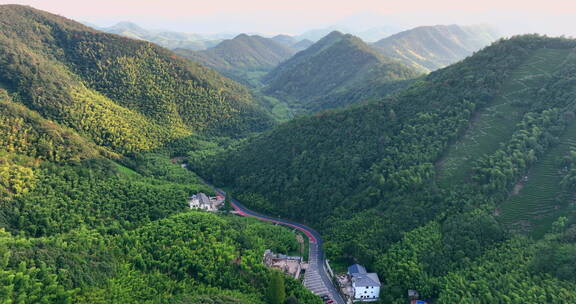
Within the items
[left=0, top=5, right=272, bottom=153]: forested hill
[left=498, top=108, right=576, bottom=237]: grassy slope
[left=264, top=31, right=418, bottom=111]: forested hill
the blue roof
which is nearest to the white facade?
the blue roof

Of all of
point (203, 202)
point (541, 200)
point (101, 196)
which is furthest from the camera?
point (203, 202)

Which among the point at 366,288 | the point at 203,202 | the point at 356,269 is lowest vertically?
the point at 366,288

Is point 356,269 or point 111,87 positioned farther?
point 111,87

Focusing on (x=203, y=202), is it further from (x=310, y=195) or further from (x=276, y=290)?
(x=276, y=290)

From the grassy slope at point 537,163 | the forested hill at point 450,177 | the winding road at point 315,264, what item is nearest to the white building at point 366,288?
the forested hill at point 450,177

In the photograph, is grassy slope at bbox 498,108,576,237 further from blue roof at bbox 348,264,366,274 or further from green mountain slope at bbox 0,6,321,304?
green mountain slope at bbox 0,6,321,304

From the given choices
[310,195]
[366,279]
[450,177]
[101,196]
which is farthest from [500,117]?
[101,196]

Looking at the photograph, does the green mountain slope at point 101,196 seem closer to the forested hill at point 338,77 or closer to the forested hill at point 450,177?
the forested hill at point 450,177
